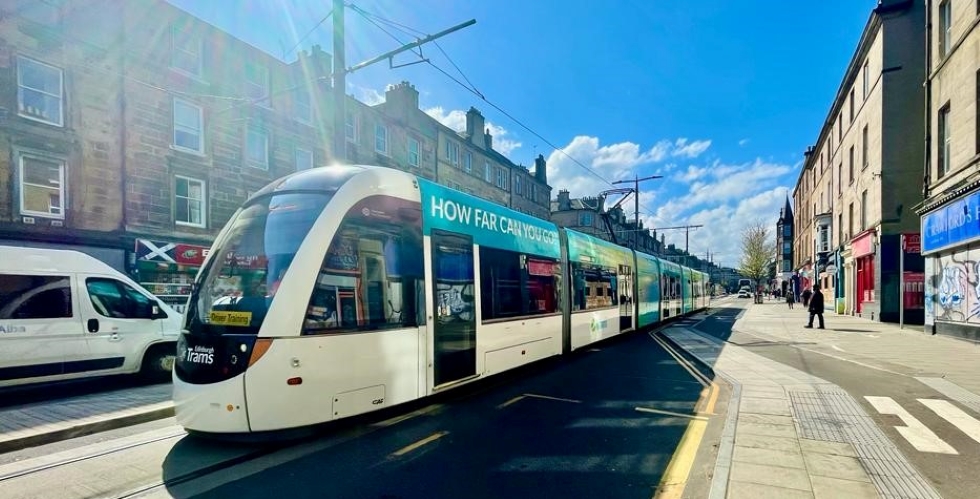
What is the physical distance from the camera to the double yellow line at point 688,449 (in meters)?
4.00

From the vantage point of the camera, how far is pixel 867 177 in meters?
23.8

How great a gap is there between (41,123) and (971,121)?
27.4 metres

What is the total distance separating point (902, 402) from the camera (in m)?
6.91

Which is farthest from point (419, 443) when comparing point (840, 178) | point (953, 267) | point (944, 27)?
point (840, 178)

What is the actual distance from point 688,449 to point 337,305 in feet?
12.8

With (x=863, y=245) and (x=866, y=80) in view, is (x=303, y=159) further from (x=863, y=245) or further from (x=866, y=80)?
(x=866, y=80)

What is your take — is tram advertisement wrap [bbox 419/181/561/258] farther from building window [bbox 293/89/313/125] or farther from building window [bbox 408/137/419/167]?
building window [bbox 408/137/419/167]

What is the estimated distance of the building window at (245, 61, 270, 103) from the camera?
19828 mm

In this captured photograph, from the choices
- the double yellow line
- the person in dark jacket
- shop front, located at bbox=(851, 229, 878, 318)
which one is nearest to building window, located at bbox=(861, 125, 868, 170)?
shop front, located at bbox=(851, 229, 878, 318)

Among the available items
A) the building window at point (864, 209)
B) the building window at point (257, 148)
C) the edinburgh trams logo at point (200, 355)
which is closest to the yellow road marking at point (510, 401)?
the edinburgh trams logo at point (200, 355)

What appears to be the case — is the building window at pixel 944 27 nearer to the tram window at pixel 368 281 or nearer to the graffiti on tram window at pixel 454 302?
the graffiti on tram window at pixel 454 302

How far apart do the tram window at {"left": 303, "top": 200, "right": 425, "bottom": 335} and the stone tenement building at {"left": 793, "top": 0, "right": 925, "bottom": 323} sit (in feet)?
70.7

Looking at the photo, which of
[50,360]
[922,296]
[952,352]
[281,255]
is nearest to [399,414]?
[281,255]

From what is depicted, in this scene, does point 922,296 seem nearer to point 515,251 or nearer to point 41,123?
point 515,251
